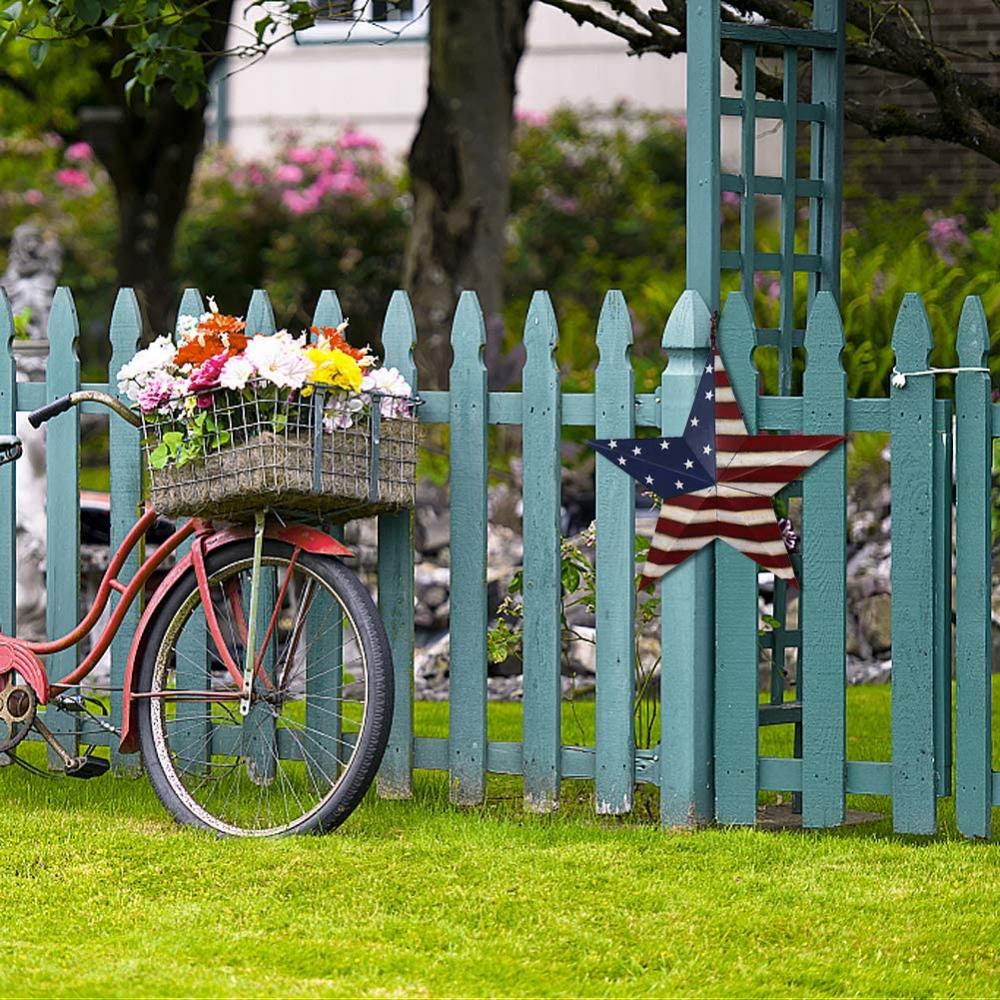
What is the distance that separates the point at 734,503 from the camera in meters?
5.12

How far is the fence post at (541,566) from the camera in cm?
526

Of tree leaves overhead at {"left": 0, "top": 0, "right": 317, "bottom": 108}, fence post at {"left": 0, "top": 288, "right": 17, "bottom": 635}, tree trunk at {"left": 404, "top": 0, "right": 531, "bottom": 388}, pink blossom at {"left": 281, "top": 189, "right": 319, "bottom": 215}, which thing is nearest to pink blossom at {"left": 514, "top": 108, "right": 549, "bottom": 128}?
pink blossom at {"left": 281, "top": 189, "right": 319, "bottom": 215}

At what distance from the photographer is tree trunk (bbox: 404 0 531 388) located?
38.4 feet

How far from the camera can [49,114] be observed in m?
20.4

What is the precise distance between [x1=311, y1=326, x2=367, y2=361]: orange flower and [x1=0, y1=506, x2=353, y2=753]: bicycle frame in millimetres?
458

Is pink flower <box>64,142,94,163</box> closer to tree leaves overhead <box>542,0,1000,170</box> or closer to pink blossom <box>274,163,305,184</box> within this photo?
pink blossom <box>274,163,305,184</box>

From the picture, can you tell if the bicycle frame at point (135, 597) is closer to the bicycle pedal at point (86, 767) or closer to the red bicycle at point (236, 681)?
the red bicycle at point (236, 681)

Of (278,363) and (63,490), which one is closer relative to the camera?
(278,363)

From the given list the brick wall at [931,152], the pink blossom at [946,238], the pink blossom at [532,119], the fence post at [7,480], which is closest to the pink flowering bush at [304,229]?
the pink blossom at [532,119]

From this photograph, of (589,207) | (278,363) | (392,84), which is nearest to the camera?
(278,363)

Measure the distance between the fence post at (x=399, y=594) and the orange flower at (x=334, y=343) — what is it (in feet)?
1.23

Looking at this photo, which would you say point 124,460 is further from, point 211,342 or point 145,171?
point 145,171

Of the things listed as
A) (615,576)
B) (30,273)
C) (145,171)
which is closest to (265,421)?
(615,576)

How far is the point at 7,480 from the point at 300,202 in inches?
A: 549
